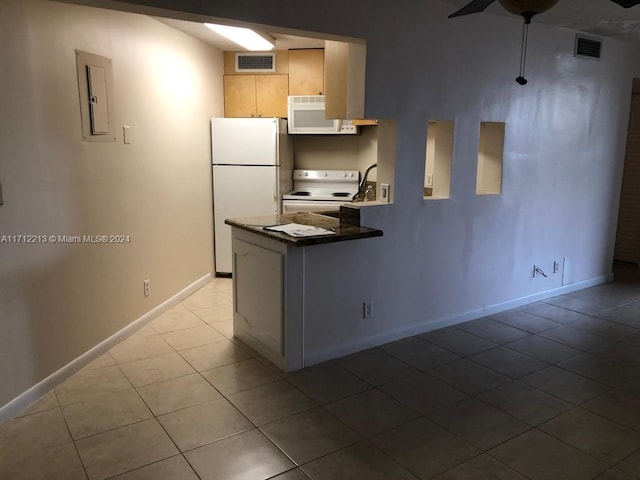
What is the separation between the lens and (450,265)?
3982 millimetres

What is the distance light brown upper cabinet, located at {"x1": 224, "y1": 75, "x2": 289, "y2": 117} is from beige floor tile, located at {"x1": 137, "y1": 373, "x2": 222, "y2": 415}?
3270 mm

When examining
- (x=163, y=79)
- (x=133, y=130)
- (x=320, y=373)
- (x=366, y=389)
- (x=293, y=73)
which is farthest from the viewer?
(x=293, y=73)

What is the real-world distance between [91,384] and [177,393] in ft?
1.81

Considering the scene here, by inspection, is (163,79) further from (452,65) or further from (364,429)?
(364,429)

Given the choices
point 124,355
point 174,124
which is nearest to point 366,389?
point 124,355

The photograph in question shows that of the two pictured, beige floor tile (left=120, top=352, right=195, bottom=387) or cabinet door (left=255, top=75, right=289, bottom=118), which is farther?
cabinet door (left=255, top=75, right=289, bottom=118)

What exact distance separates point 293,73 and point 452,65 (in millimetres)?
2205

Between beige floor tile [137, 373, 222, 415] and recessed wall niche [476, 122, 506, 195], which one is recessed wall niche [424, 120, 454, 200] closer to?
recessed wall niche [476, 122, 506, 195]

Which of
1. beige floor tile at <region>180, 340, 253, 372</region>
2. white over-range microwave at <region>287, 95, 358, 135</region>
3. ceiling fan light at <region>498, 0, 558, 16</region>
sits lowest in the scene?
beige floor tile at <region>180, 340, 253, 372</region>

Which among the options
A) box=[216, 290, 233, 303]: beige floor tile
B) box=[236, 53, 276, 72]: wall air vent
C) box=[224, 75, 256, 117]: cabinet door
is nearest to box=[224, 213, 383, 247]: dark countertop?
box=[216, 290, 233, 303]: beige floor tile

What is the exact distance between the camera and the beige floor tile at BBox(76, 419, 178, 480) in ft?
7.38

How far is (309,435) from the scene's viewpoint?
2.52 metres

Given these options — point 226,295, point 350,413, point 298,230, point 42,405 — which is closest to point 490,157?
point 298,230

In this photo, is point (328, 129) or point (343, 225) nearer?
point (343, 225)
